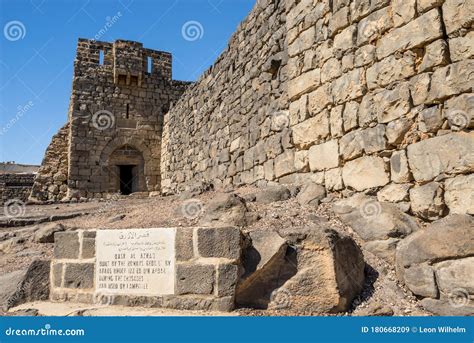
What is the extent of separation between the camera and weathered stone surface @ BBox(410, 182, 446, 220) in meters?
3.33

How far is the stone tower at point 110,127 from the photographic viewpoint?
14.1 meters

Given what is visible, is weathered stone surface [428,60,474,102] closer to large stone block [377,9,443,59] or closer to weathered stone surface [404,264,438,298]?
large stone block [377,9,443,59]

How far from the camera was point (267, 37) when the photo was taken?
6.49 meters

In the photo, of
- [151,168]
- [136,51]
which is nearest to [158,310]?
[151,168]

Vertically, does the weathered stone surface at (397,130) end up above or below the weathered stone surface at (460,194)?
above

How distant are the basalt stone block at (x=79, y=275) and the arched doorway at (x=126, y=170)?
36.1 ft

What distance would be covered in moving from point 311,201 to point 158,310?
2145mm

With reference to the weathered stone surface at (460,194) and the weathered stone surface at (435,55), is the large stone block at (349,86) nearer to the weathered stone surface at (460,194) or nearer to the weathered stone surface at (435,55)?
the weathered stone surface at (435,55)

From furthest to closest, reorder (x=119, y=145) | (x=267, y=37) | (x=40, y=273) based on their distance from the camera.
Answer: (x=119, y=145)
(x=267, y=37)
(x=40, y=273)

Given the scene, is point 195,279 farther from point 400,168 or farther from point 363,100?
point 363,100

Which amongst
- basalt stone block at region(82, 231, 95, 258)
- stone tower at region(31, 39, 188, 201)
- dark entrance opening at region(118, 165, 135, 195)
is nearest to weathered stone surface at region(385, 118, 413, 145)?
basalt stone block at region(82, 231, 95, 258)

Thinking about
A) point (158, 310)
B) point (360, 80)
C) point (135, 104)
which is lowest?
point (158, 310)

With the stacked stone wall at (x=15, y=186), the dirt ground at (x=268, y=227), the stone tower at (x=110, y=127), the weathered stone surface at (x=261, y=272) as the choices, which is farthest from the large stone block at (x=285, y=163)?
the stacked stone wall at (x=15, y=186)

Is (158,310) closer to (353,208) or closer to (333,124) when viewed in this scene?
(353,208)
